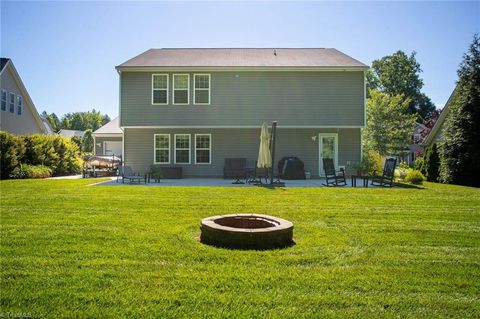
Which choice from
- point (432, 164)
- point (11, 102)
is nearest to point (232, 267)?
point (432, 164)

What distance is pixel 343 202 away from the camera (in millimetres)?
8719

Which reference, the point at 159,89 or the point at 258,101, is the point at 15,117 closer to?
the point at 159,89

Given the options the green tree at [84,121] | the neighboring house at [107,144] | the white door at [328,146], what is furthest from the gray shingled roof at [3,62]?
the green tree at [84,121]


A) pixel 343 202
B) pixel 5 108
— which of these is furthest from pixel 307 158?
pixel 5 108

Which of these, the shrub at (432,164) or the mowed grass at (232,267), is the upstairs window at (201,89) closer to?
the mowed grass at (232,267)

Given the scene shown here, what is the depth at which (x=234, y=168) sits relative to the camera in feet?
56.4

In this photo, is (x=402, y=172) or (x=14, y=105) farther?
(x=14, y=105)

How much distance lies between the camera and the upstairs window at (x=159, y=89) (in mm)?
17562

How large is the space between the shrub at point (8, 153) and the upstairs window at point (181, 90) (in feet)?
25.6

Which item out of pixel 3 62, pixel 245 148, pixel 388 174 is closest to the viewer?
pixel 388 174

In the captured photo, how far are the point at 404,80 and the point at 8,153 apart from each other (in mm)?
50459

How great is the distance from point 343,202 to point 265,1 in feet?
25.8

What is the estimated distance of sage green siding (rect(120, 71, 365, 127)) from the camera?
1741cm

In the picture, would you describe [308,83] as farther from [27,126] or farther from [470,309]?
[27,126]
